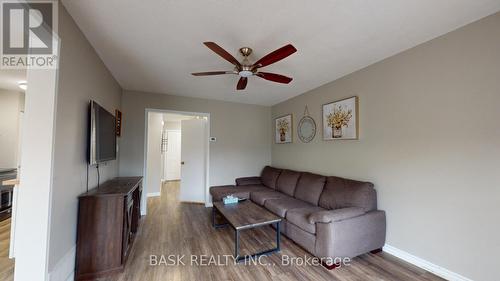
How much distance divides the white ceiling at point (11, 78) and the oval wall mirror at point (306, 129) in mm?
4599

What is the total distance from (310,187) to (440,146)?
1684mm

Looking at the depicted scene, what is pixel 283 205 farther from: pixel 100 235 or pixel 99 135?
pixel 99 135

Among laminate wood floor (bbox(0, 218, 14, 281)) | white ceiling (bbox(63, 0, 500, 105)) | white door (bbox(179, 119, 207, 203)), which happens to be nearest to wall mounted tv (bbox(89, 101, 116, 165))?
white ceiling (bbox(63, 0, 500, 105))

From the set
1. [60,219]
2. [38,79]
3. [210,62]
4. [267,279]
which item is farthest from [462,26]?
[60,219]

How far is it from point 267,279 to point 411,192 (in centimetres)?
184

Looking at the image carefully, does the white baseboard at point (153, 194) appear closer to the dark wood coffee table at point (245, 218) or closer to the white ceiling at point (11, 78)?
the dark wood coffee table at point (245, 218)

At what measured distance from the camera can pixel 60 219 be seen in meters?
1.60

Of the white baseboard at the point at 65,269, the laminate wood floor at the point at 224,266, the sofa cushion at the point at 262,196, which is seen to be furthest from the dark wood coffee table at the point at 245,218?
the white baseboard at the point at 65,269

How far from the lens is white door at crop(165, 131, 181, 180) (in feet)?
24.8

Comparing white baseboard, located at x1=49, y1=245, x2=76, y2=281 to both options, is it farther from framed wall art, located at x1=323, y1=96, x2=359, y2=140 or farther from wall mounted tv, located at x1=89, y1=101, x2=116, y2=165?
framed wall art, located at x1=323, y1=96, x2=359, y2=140

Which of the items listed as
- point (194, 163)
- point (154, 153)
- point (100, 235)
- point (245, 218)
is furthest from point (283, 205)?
point (154, 153)

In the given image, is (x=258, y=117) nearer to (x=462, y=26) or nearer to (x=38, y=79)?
(x=462, y=26)

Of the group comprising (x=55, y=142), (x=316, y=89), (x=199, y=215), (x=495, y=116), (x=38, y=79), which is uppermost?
(x=316, y=89)

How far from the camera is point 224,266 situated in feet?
6.93
